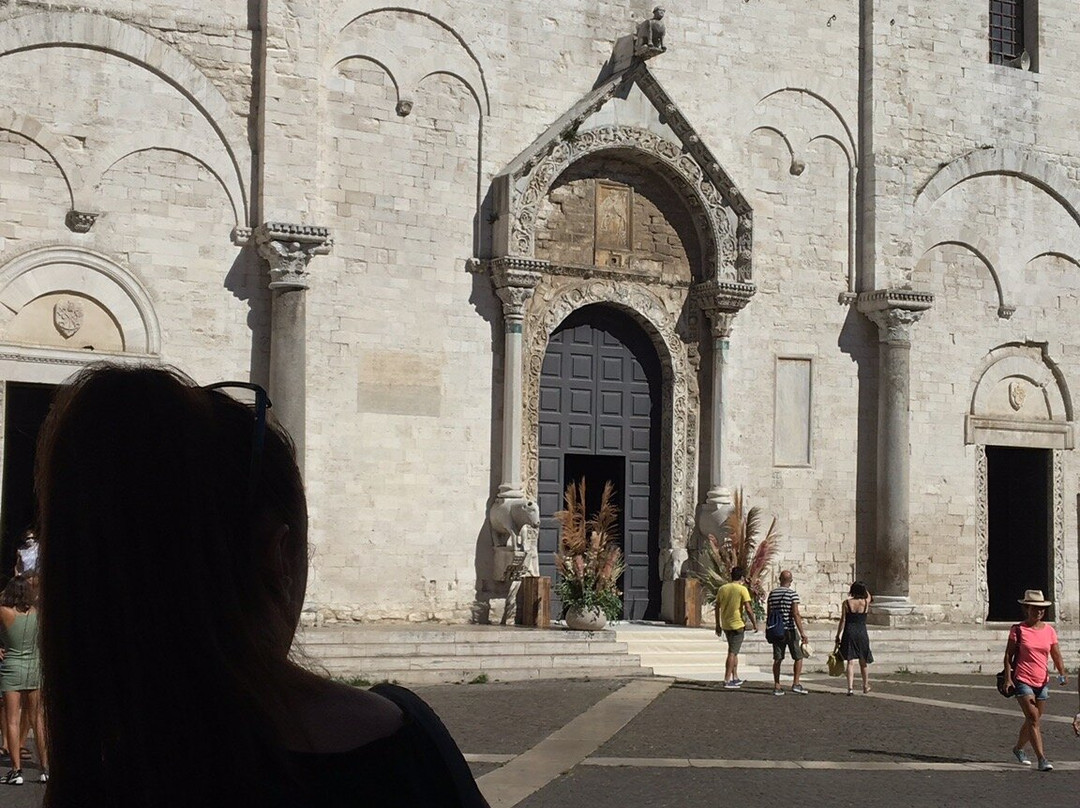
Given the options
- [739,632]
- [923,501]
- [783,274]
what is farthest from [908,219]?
[739,632]

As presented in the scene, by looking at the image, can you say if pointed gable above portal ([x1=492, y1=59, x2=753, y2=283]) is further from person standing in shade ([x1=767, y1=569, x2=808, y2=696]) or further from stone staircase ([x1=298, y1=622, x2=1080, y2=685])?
person standing in shade ([x1=767, y1=569, x2=808, y2=696])

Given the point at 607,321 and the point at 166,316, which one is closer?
the point at 166,316

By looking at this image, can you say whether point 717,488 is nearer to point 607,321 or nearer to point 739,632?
point 607,321

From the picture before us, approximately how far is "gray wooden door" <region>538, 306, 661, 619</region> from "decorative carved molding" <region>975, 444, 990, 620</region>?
5290 mm

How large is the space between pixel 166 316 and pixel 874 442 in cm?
1059

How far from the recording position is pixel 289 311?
17641mm

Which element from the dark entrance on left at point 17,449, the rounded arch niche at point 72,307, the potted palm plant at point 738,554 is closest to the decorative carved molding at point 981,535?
the potted palm plant at point 738,554

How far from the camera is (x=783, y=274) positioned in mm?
21578

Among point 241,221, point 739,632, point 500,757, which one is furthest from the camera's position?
point 241,221

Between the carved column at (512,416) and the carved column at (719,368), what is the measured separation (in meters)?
2.73

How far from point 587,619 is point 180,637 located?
16841mm

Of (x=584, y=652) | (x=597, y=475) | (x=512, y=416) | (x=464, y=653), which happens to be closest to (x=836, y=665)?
(x=584, y=652)

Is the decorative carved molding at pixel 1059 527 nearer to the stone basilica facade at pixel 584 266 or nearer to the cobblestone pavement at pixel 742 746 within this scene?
the stone basilica facade at pixel 584 266

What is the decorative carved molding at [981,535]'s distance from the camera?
22605mm
